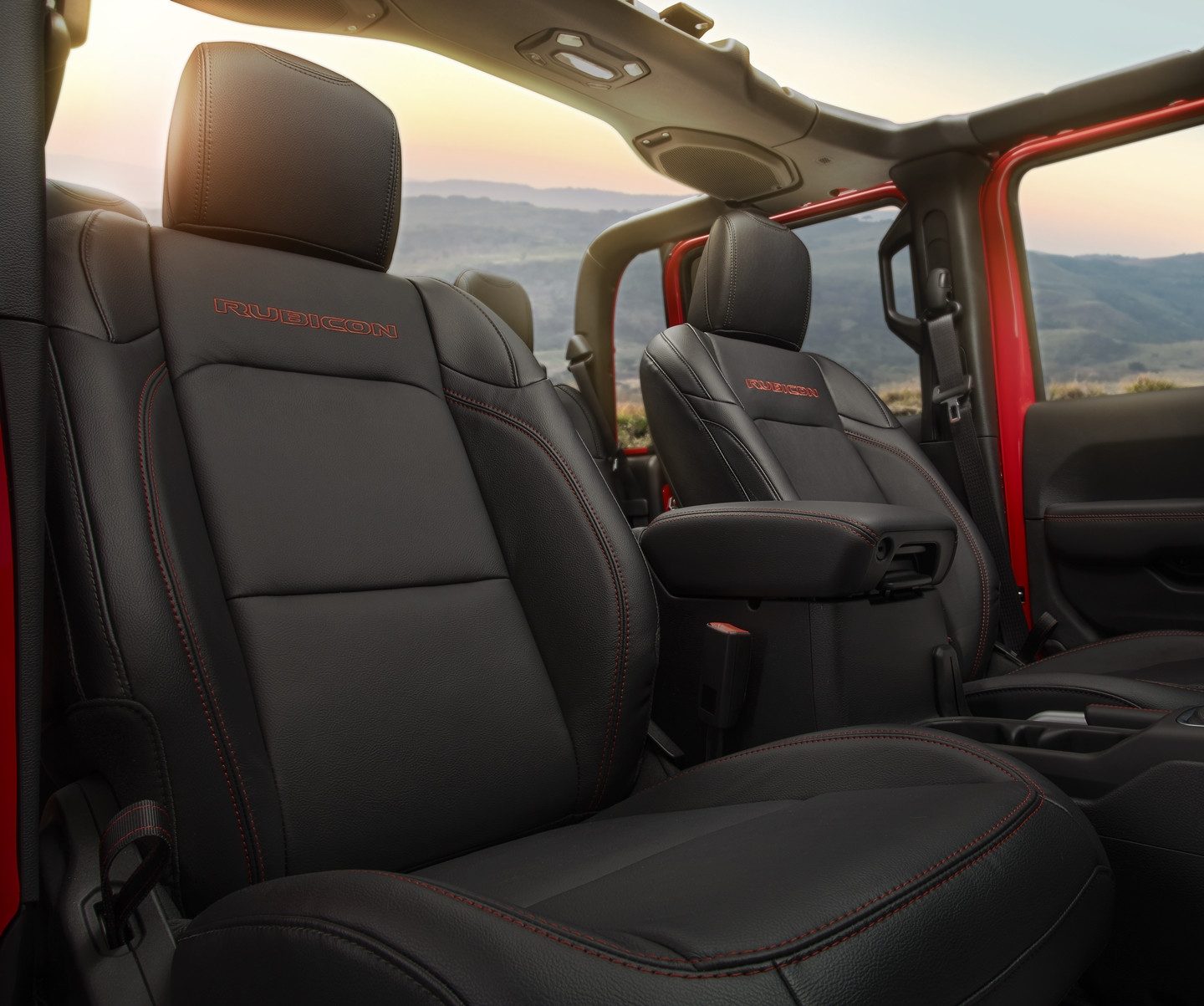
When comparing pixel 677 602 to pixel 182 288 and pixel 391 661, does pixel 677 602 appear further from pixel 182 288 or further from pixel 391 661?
pixel 182 288

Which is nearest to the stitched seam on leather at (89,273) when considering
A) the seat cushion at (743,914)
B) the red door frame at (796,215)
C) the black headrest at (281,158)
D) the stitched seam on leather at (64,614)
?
the black headrest at (281,158)

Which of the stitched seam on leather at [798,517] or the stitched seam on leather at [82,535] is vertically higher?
the stitched seam on leather at [82,535]

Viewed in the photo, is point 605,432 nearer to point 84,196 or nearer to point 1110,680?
point 1110,680

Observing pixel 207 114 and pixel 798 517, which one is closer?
pixel 207 114

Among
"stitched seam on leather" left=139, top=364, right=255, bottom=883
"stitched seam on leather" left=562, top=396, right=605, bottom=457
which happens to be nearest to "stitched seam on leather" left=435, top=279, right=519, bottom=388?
"stitched seam on leather" left=139, top=364, right=255, bottom=883

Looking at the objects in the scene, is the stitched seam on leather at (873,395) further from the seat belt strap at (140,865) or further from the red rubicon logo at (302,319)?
the seat belt strap at (140,865)

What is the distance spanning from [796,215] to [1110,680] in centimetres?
256

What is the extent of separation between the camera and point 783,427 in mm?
2289

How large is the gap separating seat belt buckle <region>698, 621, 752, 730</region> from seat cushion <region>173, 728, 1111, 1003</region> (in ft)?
1.48

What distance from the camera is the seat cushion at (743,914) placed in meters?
0.55

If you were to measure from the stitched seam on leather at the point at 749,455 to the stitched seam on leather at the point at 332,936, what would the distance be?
1487 millimetres

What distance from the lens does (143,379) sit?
109 cm

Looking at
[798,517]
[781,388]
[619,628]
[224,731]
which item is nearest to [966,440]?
[781,388]

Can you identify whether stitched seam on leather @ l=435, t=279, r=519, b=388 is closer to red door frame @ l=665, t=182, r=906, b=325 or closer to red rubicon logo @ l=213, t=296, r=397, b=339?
red rubicon logo @ l=213, t=296, r=397, b=339
